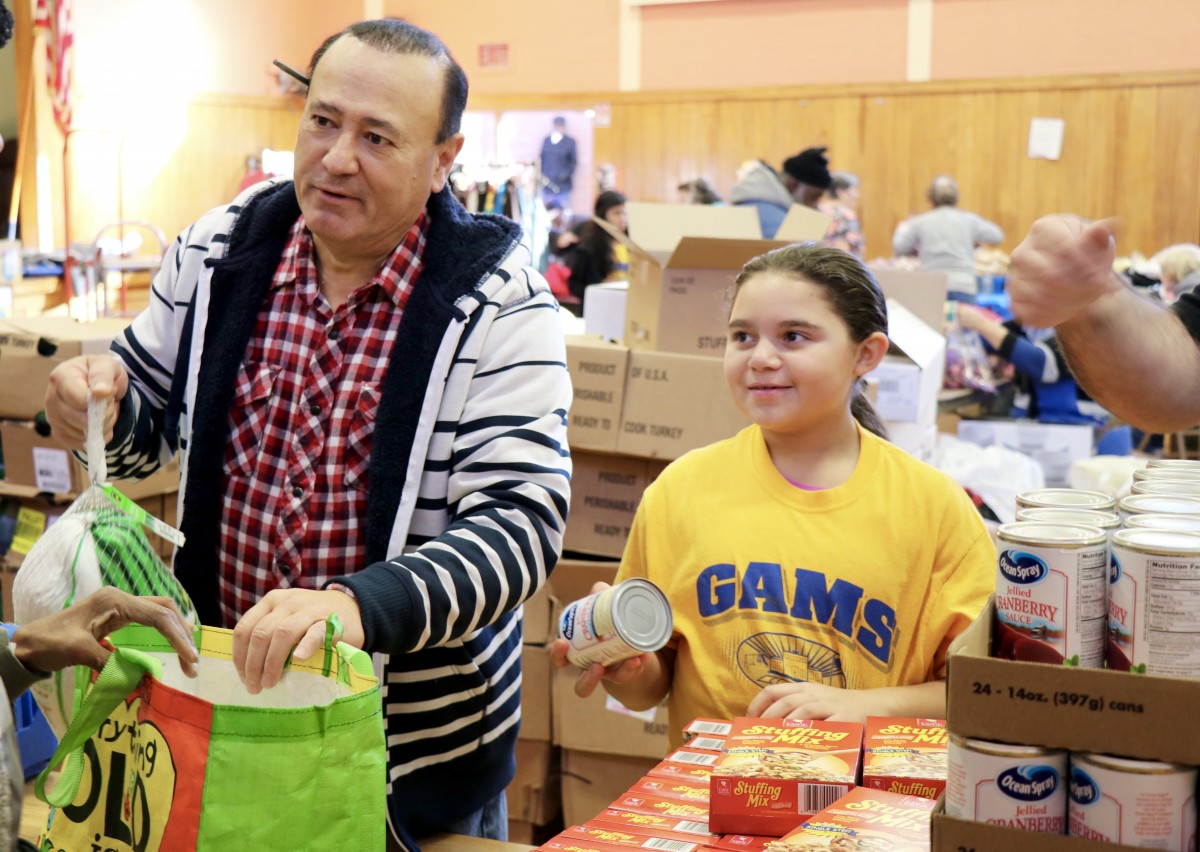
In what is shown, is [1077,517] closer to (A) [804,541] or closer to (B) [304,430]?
(A) [804,541]

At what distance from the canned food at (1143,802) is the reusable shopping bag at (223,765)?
25.1 inches

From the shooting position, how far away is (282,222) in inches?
70.6

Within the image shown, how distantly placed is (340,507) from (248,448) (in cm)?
17

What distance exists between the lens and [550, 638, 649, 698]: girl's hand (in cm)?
154

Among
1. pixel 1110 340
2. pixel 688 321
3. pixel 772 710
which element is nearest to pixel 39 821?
pixel 772 710

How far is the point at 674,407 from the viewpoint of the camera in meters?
3.04

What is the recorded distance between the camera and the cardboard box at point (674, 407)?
9.77 ft

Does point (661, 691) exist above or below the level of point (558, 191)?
below

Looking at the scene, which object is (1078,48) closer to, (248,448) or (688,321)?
(688,321)

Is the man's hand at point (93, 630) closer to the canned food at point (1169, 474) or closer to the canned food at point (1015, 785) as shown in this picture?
the canned food at point (1015, 785)

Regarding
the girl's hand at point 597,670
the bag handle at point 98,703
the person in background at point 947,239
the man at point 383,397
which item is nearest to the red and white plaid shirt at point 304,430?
the man at point 383,397

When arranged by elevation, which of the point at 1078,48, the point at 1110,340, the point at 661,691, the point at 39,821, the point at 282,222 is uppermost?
the point at 1078,48

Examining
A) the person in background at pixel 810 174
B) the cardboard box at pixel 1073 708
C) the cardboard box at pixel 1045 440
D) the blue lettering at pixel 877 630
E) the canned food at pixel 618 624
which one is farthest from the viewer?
the person in background at pixel 810 174

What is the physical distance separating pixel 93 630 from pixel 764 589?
35.7 inches
